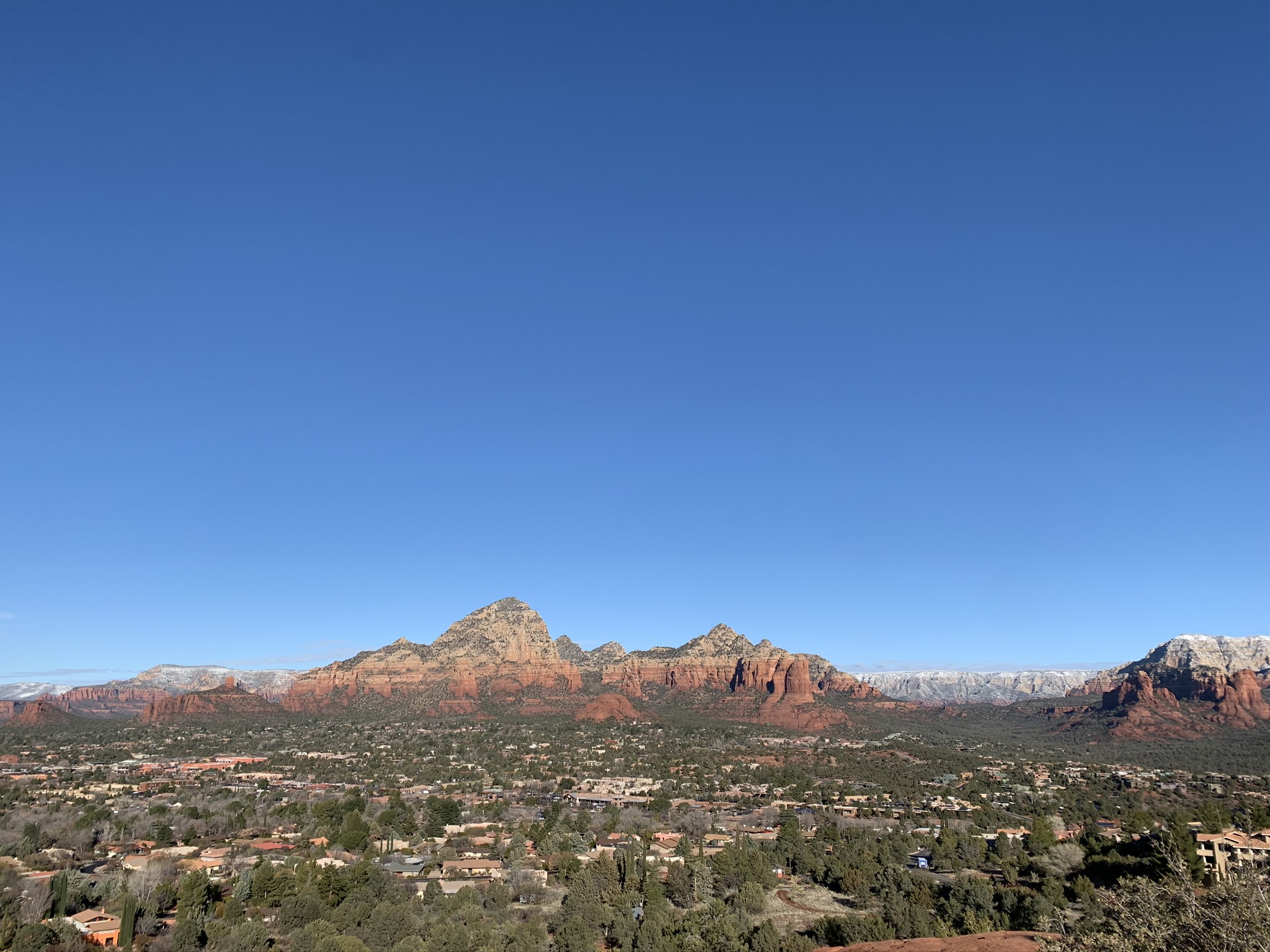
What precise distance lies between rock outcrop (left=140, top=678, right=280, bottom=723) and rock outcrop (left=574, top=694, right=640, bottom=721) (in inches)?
2762

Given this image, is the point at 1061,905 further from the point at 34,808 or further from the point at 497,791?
the point at 34,808

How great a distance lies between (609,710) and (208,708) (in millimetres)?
88058

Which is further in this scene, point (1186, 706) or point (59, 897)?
point (1186, 706)

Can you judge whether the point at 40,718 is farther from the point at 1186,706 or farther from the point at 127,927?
the point at 1186,706

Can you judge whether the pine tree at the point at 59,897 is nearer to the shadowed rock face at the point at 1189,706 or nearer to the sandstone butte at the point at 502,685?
the sandstone butte at the point at 502,685

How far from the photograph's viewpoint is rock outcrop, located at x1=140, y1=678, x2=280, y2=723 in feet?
579

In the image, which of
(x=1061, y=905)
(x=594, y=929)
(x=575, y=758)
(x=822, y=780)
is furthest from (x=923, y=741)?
(x=594, y=929)

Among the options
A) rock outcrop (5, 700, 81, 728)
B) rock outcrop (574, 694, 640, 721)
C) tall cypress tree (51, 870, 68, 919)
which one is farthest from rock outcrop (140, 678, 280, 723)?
tall cypress tree (51, 870, 68, 919)

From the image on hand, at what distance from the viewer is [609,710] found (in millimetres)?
168125

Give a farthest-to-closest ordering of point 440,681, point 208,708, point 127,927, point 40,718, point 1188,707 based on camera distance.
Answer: point 440,681 → point 40,718 → point 208,708 → point 1188,707 → point 127,927

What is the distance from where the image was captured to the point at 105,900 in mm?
43000

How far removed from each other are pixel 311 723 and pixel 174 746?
3527cm

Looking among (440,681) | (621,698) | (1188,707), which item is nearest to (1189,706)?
(1188,707)

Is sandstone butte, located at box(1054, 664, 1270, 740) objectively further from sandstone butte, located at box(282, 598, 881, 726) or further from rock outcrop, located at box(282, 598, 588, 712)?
rock outcrop, located at box(282, 598, 588, 712)
